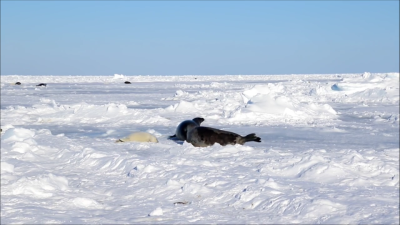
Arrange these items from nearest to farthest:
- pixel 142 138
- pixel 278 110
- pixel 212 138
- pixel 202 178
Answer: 1. pixel 202 178
2. pixel 212 138
3. pixel 142 138
4. pixel 278 110

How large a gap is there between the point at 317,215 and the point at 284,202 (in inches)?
13.3

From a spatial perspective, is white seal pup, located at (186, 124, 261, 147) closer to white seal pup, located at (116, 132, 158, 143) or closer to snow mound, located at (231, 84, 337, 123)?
white seal pup, located at (116, 132, 158, 143)

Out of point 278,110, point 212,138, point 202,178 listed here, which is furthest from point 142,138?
point 278,110

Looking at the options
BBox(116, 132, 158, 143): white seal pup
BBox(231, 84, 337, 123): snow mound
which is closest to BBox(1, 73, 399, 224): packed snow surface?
BBox(116, 132, 158, 143): white seal pup

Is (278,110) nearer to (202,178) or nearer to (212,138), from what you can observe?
(212,138)

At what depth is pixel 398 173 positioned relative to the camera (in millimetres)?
4586

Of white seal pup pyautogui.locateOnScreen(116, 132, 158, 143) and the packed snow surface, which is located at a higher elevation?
white seal pup pyautogui.locateOnScreen(116, 132, 158, 143)

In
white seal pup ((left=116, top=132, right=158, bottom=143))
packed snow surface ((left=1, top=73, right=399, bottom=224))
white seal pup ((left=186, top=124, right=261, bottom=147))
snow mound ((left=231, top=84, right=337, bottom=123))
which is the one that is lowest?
packed snow surface ((left=1, top=73, right=399, bottom=224))

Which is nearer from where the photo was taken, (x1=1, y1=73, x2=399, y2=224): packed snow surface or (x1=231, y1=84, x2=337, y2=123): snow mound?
(x1=1, y1=73, x2=399, y2=224): packed snow surface

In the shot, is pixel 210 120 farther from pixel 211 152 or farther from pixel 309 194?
pixel 309 194

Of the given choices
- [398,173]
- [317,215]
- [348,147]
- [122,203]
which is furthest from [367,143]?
[122,203]

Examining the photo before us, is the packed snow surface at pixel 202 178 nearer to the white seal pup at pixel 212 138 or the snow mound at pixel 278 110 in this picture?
the white seal pup at pixel 212 138

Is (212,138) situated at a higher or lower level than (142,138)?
lower

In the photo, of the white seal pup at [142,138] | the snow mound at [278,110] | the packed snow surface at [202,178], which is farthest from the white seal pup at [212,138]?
the snow mound at [278,110]
